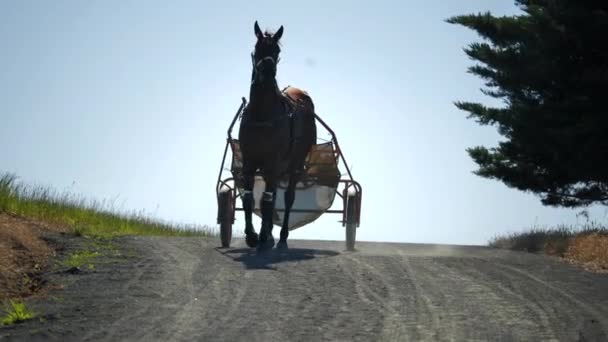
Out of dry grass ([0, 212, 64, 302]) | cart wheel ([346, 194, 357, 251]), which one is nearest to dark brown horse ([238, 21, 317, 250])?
cart wheel ([346, 194, 357, 251])

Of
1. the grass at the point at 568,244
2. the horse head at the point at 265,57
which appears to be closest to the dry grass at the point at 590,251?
the grass at the point at 568,244

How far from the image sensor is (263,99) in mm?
15656

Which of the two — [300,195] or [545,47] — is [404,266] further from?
[545,47]

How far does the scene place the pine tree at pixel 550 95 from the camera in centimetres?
2186

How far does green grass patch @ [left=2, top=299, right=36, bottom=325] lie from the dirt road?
157 millimetres

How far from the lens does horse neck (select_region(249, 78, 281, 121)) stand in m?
15.6

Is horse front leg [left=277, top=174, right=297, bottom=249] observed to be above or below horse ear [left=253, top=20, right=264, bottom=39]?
below

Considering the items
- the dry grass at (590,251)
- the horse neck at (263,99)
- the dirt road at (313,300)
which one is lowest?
the dirt road at (313,300)

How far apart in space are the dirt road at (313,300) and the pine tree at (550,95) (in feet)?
27.6

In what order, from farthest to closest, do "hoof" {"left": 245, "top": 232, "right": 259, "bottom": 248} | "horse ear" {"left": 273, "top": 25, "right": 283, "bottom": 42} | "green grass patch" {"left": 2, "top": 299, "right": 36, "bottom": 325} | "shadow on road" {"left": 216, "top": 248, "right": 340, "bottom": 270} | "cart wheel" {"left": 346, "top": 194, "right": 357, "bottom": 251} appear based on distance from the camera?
"cart wheel" {"left": 346, "top": 194, "right": 357, "bottom": 251}
"hoof" {"left": 245, "top": 232, "right": 259, "bottom": 248}
"horse ear" {"left": 273, "top": 25, "right": 283, "bottom": 42}
"shadow on road" {"left": 216, "top": 248, "right": 340, "bottom": 270}
"green grass patch" {"left": 2, "top": 299, "right": 36, "bottom": 325}

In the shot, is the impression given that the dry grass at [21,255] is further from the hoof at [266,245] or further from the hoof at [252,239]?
the hoof at [266,245]

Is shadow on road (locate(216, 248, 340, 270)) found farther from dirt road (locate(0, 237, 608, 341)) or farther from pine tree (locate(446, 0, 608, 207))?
pine tree (locate(446, 0, 608, 207))

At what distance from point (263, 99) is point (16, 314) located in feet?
23.4

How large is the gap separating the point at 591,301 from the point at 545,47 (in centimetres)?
1231
